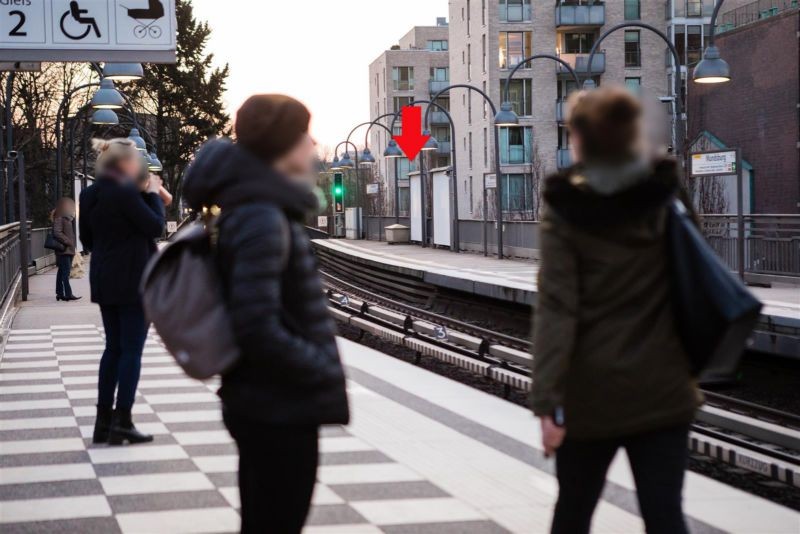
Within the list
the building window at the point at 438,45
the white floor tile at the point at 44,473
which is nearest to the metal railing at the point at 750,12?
the white floor tile at the point at 44,473

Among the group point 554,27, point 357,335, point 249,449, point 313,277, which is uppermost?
point 554,27

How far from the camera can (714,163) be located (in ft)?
65.6

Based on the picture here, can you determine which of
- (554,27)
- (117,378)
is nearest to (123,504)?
(117,378)

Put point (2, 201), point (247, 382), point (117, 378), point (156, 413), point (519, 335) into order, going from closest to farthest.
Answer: point (247, 382)
point (117, 378)
point (156, 413)
point (519, 335)
point (2, 201)

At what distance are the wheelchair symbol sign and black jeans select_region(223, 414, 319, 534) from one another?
342 inches

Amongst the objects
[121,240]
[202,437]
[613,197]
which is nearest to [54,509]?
[121,240]

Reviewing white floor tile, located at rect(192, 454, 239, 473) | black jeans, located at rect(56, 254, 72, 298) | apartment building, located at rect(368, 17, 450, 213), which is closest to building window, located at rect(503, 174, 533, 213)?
apartment building, located at rect(368, 17, 450, 213)

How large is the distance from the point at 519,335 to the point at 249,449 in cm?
1600

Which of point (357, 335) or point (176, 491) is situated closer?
point (176, 491)

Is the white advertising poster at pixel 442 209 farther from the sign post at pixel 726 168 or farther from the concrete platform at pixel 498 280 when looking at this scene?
the sign post at pixel 726 168

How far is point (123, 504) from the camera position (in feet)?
20.2

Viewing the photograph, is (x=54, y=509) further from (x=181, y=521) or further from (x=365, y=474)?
(x=365, y=474)

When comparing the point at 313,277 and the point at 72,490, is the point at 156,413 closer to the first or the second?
the point at 72,490

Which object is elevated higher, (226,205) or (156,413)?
(226,205)
